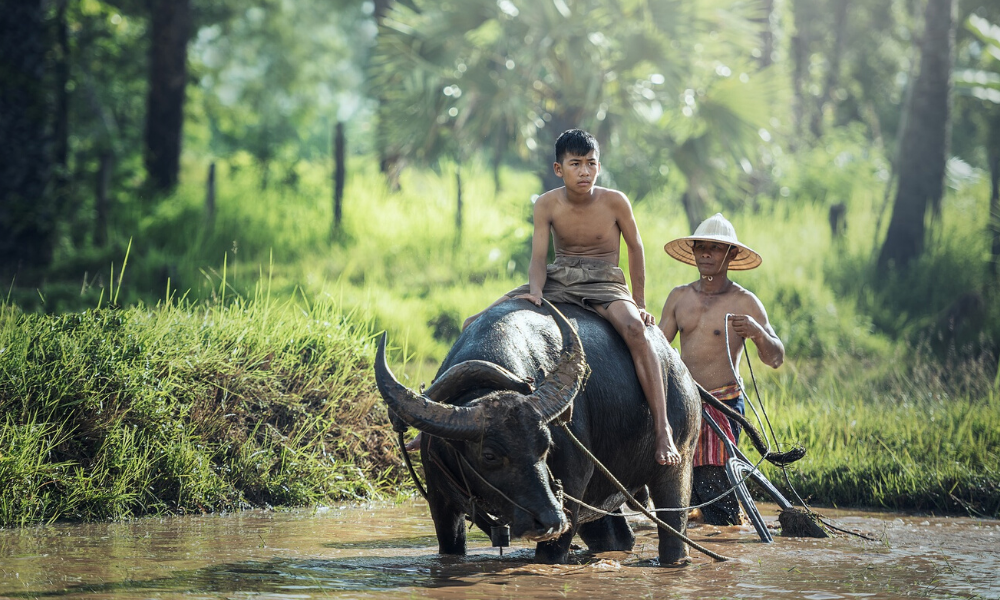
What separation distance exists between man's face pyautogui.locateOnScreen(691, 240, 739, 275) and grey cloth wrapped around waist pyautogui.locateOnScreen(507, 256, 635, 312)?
128cm

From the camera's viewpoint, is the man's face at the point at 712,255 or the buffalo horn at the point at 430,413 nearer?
the buffalo horn at the point at 430,413

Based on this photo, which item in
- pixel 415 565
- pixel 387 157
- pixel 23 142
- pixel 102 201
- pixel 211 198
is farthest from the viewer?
pixel 387 157

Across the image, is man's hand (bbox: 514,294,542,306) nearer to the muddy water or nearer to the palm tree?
the muddy water

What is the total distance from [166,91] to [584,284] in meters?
14.5

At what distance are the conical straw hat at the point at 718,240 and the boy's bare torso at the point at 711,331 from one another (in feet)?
0.62

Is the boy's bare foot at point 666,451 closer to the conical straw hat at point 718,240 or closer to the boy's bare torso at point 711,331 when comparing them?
the boy's bare torso at point 711,331

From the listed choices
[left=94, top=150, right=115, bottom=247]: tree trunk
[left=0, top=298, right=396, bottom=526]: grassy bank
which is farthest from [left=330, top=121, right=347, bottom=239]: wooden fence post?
[left=0, top=298, right=396, bottom=526]: grassy bank

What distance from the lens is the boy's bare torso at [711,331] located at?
6953 millimetres

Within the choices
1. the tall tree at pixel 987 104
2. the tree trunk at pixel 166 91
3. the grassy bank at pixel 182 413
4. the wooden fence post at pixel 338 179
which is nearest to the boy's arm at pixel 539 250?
the grassy bank at pixel 182 413

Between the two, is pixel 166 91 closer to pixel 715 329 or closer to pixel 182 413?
pixel 182 413

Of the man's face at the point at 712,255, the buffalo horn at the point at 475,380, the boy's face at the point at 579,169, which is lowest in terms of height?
the buffalo horn at the point at 475,380

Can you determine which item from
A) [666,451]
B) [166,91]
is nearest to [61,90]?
[166,91]

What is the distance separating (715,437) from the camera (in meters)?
6.91

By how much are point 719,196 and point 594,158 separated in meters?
16.1
